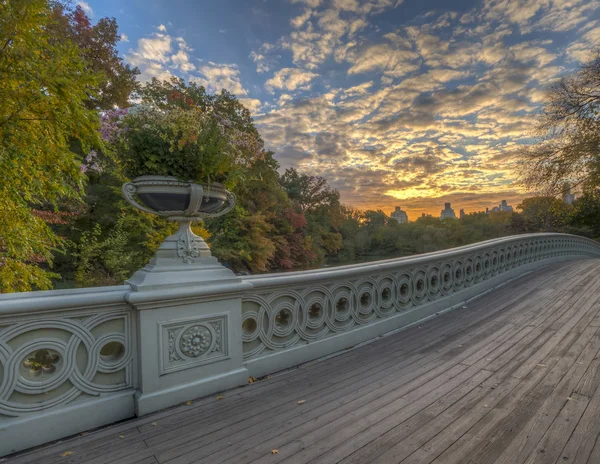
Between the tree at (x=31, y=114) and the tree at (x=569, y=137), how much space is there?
15.3m

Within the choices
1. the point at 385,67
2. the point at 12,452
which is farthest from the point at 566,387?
the point at 385,67

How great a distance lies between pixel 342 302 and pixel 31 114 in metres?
3.69

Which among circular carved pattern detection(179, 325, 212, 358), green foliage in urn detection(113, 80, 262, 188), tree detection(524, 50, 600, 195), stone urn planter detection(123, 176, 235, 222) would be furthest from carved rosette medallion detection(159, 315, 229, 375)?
tree detection(524, 50, 600, 195)

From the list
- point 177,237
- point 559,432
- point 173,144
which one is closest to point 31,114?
point 173,144

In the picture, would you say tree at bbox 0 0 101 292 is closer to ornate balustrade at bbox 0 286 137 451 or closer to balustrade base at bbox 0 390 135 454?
ornate balustrade at bbox 0 286 137 451

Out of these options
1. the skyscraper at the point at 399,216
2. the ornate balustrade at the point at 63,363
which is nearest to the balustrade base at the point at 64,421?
the ornate balustrade at the point at 63,363

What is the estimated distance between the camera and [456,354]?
288 centimetres

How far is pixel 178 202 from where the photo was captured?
87.4 inches

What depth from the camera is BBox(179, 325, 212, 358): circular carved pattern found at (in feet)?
6.86

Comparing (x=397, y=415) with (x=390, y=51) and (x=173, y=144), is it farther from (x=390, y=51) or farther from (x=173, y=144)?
(x=390, y=51)

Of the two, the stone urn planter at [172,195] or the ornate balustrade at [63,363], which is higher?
the stone urn planter at [172,195]

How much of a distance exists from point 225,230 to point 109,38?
916 cm

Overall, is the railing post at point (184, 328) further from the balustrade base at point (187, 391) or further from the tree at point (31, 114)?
the tree at point (31, 114)

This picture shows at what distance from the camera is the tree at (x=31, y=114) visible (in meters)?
2.57
